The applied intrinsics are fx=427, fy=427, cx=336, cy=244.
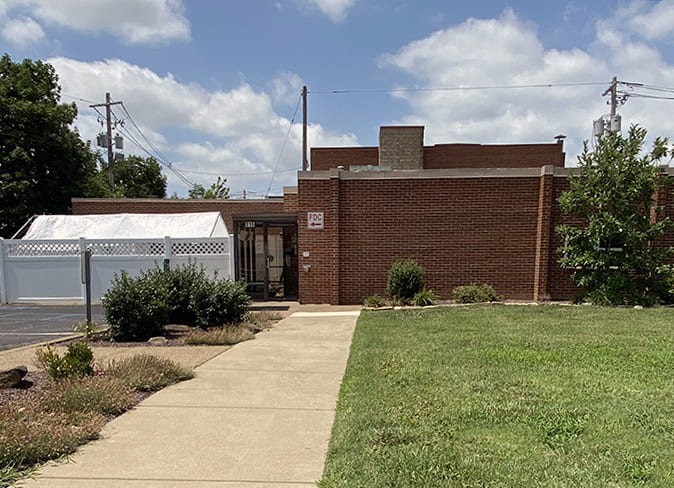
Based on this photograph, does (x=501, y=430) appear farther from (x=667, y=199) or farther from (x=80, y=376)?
(x=667, y=199)

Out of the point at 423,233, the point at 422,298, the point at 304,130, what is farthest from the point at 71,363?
the point at 304,130

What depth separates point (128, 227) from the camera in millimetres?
15367

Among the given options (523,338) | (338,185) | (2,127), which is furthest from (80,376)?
(2,127)

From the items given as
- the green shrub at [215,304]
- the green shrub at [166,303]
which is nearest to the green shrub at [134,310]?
the green shrub at [166,303]

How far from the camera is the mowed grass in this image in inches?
117

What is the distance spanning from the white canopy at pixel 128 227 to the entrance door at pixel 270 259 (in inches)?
67.3

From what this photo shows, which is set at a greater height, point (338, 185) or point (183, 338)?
point (338, 185)

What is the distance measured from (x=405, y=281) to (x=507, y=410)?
24.4ft

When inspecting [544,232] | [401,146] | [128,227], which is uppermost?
[401,146]

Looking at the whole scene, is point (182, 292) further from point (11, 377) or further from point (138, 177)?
point (138, 177)

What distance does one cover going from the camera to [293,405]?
451cm

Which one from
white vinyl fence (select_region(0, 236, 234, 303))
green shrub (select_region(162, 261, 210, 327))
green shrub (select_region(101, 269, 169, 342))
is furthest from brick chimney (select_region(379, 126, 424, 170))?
green shrub (select_region(101, 269, 169, 342))

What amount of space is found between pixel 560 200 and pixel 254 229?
9.04 meters

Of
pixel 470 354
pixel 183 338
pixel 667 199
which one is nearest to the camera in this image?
pixel 470 354
